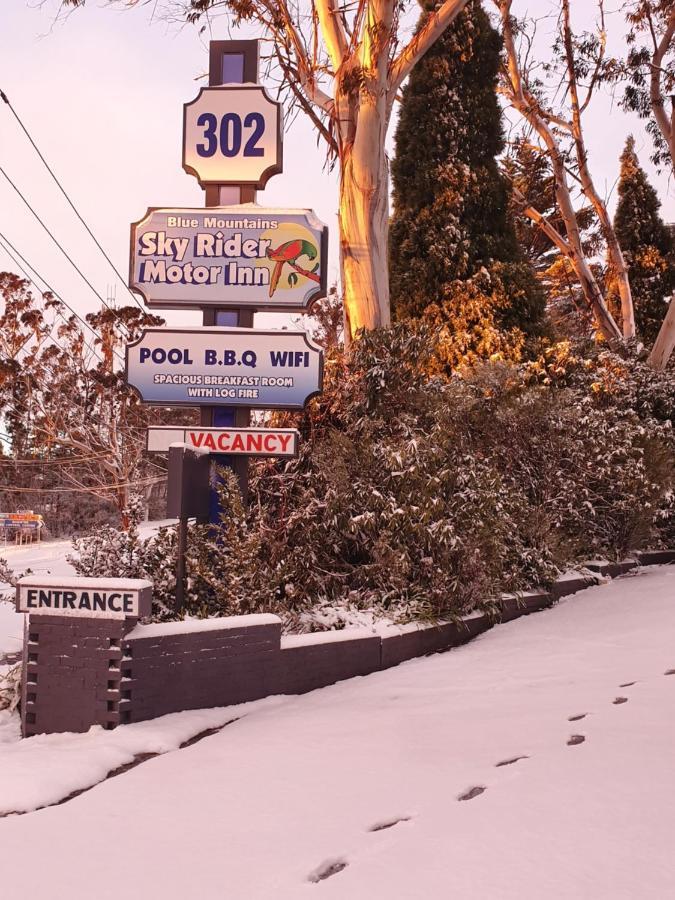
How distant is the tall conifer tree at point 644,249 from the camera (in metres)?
26.5

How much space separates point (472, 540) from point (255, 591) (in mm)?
2312

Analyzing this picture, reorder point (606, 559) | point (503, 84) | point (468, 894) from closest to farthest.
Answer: point (468, 894) < point (606, 559) < point (503, 84)

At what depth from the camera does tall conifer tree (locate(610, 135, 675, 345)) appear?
1045 inches

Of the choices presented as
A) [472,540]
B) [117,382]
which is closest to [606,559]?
→ [472,540]

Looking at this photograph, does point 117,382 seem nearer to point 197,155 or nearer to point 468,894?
point 197,155

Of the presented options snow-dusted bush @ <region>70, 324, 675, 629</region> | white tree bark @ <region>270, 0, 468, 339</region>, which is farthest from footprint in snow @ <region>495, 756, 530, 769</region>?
white tree bark @ <region>270, 0, 468, 339</region>

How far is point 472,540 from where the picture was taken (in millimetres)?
8266

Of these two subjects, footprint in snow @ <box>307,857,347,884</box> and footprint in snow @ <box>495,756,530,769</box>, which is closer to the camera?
footprint in snow @ <box>307,857,347,884</box>

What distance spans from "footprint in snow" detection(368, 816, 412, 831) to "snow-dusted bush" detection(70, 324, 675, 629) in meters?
3.45

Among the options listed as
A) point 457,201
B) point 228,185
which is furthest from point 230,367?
point 457,201

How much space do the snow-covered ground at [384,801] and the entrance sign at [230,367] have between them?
3486 millimetres

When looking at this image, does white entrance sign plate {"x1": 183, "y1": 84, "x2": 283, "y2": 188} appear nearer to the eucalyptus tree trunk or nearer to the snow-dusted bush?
the snow-dusted bush

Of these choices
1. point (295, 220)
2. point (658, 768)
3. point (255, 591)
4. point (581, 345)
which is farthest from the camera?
point (581, 345)

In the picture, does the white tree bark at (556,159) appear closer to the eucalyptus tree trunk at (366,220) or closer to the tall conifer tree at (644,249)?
the tall conifer tree at (644,249)
